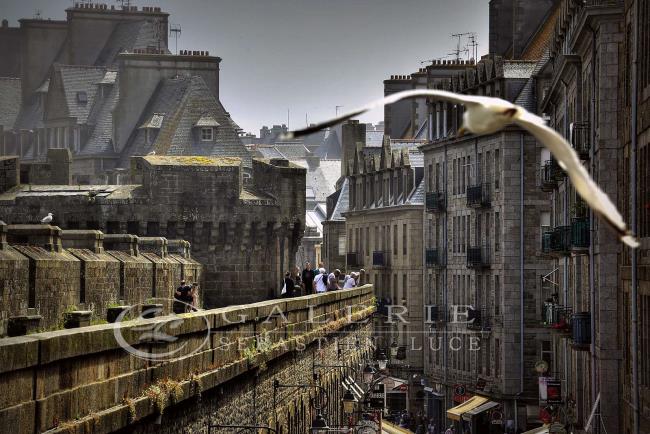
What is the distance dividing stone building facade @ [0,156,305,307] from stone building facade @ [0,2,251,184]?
2820 centimetres

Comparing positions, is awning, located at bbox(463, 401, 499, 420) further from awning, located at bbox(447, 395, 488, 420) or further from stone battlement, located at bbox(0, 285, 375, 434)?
stone battlement, located at bbox(0, 285, 375, 434)

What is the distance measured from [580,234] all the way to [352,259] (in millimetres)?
61219

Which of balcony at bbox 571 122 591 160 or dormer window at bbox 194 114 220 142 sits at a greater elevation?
dormer window at bbox 194 114 220 142

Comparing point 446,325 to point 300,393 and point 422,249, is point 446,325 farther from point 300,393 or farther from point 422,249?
point 300,393

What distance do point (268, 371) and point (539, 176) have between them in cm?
3922

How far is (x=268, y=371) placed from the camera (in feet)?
99.9

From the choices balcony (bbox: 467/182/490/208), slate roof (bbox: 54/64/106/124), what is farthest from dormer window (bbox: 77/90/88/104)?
balcony (bbox: 467/182/490/208)

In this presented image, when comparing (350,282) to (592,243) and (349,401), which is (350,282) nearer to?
(349,401)

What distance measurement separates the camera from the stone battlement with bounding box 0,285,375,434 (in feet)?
48.9

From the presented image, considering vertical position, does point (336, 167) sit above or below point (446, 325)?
above

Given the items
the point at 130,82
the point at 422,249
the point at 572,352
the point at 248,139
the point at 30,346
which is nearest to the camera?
the point at 30,346

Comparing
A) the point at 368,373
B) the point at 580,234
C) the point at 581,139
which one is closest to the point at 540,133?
the point at 580,234

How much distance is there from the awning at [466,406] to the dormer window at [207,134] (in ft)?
76.4

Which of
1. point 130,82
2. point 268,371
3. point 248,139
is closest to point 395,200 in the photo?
point 130,82
